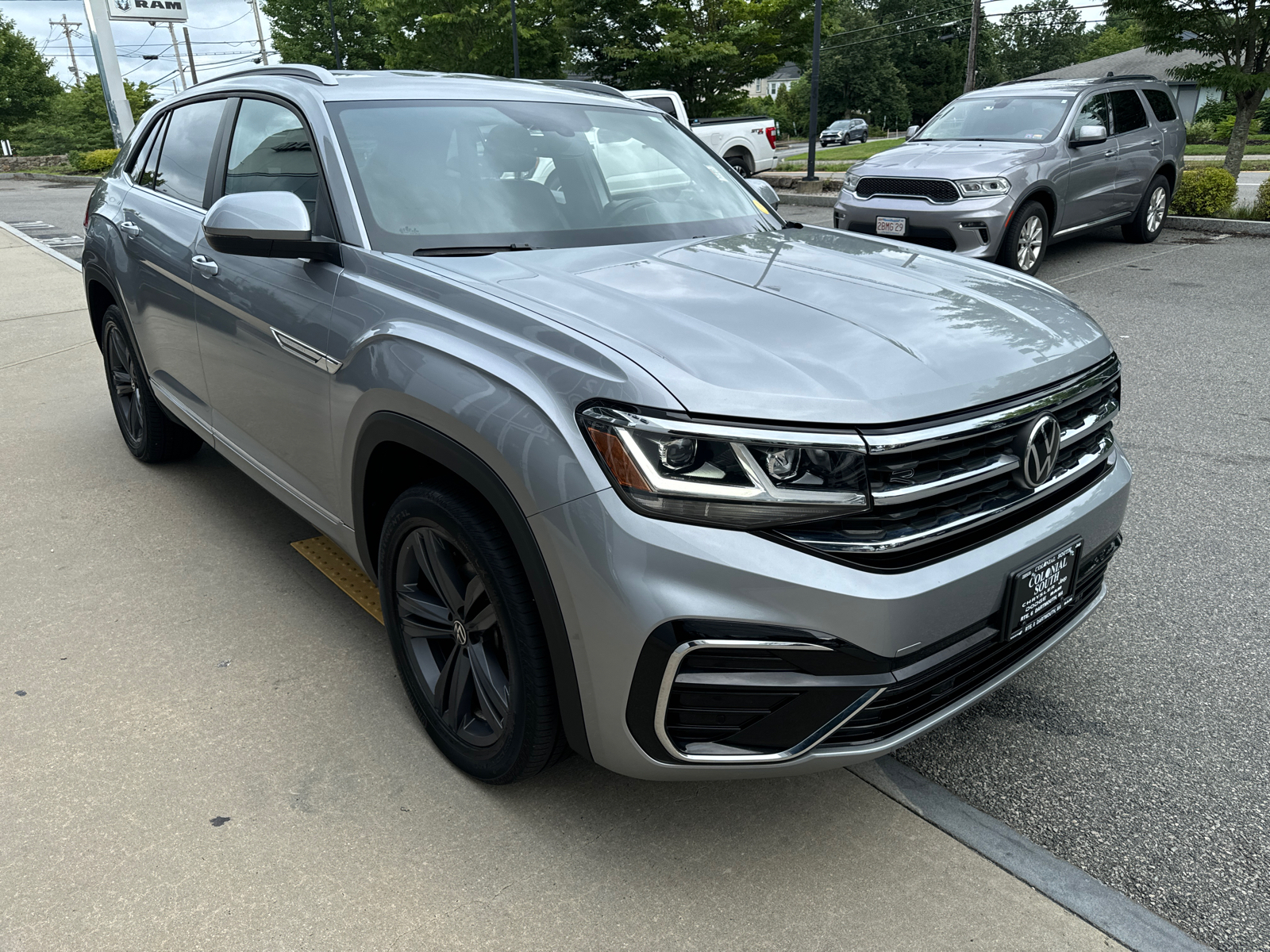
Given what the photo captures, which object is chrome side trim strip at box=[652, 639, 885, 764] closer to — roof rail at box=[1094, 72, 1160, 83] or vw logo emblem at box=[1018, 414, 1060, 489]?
vw logo emblem at box=[1018, 414, 1060, 489]

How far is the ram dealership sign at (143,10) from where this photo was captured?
2353 cm

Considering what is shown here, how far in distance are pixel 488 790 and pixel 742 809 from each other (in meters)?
0.65

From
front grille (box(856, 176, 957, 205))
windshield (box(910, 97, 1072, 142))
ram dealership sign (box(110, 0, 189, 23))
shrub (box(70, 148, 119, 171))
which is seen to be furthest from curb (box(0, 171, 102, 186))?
front grille (box(856, 176, 957, 205))

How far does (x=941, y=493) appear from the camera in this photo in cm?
196

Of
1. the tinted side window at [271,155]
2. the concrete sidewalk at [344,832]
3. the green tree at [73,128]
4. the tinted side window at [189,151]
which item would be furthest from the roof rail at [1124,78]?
the green tree at [73,128]

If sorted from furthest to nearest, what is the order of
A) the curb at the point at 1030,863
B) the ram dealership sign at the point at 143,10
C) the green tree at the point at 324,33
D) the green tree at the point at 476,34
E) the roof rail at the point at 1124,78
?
the green tree at the point at 324,33, the green tree at the point at 476,34, the ram dealership sign at the point at 143,10, the roof rail at the point at 1124,78, the curb at the point at 1030,863

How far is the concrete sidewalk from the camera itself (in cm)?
207

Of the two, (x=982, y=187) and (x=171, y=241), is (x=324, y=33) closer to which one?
(x=982, y=187)

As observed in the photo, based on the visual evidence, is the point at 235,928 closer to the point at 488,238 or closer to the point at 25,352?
the point at 488,238

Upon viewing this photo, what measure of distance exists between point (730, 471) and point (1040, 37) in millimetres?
96108

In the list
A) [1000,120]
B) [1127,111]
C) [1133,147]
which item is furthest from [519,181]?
[1127,111]

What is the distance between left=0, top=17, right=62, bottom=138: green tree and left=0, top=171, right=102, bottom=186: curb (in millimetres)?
11954

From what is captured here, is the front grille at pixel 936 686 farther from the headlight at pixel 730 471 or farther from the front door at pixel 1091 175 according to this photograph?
the front door at pixel 1091 175

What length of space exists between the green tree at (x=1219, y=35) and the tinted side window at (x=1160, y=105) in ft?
5.19
